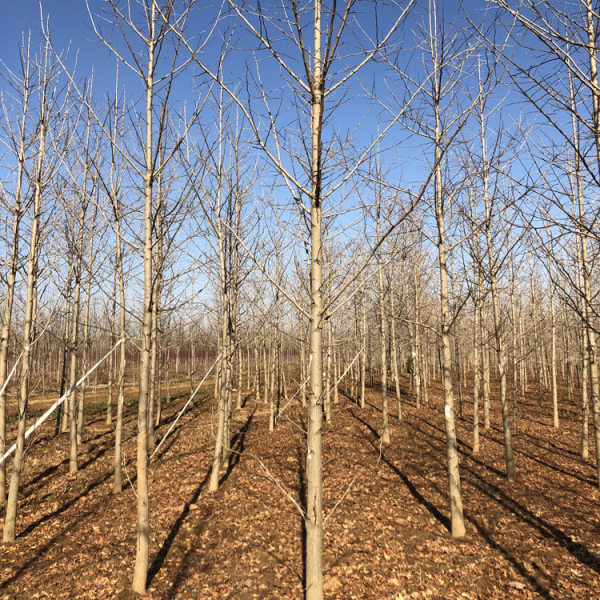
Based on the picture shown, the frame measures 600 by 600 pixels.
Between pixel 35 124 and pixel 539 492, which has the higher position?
pixel 35 124

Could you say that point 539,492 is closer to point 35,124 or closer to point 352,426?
point 352,426

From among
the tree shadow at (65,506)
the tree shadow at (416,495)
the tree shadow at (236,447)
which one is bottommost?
the tree shadow at (65,506)

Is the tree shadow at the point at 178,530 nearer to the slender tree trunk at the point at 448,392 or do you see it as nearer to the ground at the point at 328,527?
the ground at the point at 328,527

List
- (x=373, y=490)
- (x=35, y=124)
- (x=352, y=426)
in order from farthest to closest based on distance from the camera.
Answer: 1. (x=352, y=426)
2. (x=373, y=490)
3. (x=35, y=124)

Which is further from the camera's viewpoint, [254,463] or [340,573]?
[254,463]

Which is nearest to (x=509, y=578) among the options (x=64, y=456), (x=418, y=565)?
(x=418, y=565)

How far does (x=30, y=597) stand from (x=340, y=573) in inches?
149

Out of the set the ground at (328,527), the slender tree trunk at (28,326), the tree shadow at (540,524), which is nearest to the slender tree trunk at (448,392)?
→ the ground at (328,527)

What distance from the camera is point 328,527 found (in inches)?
235

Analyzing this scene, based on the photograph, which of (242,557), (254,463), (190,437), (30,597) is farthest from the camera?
(190,437)

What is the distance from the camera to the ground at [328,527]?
4.64m

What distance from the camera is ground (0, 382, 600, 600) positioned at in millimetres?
4641

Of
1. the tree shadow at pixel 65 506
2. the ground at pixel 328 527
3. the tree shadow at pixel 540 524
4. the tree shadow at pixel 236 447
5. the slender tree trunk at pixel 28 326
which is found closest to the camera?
the ground at pixel 328 527

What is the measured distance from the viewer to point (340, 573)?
485 cm
